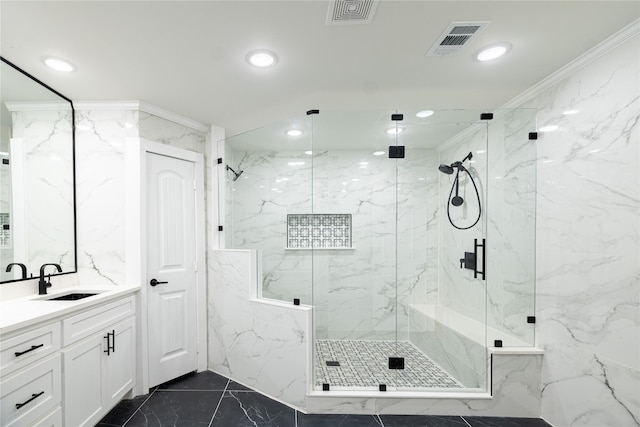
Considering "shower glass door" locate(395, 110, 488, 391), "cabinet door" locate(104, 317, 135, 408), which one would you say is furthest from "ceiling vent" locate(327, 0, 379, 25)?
"cabinet door" locate(104, 317, 135, 408)

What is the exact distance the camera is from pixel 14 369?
1378 mm

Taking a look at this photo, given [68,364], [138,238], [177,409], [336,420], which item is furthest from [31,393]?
[336,420]

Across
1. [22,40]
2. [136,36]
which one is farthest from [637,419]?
[22,40]

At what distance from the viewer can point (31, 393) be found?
4.79 ft

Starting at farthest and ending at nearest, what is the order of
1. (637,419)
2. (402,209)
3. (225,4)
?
(402,209)
(637,419)
(225,4)

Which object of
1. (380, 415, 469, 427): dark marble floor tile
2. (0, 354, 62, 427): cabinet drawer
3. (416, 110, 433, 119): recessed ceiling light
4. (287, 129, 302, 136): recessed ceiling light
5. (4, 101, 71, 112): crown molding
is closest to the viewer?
(0, 354, 62, 427): cabinet drawer

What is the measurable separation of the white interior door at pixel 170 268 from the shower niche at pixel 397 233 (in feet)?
2.18

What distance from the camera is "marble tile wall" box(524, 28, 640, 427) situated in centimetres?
158

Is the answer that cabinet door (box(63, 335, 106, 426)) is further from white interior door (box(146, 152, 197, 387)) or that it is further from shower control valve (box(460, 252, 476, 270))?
shower control valve (box(460, 252, 476, 270))

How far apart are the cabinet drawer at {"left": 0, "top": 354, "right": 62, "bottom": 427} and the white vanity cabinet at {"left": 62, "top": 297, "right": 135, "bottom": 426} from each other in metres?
0.07

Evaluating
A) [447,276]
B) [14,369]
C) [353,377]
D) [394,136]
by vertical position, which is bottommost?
[353,377]

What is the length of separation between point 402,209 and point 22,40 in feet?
8.68

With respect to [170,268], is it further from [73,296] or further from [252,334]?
[252,334]

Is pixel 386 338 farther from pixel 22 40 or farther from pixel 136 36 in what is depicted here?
pixel 22 40
